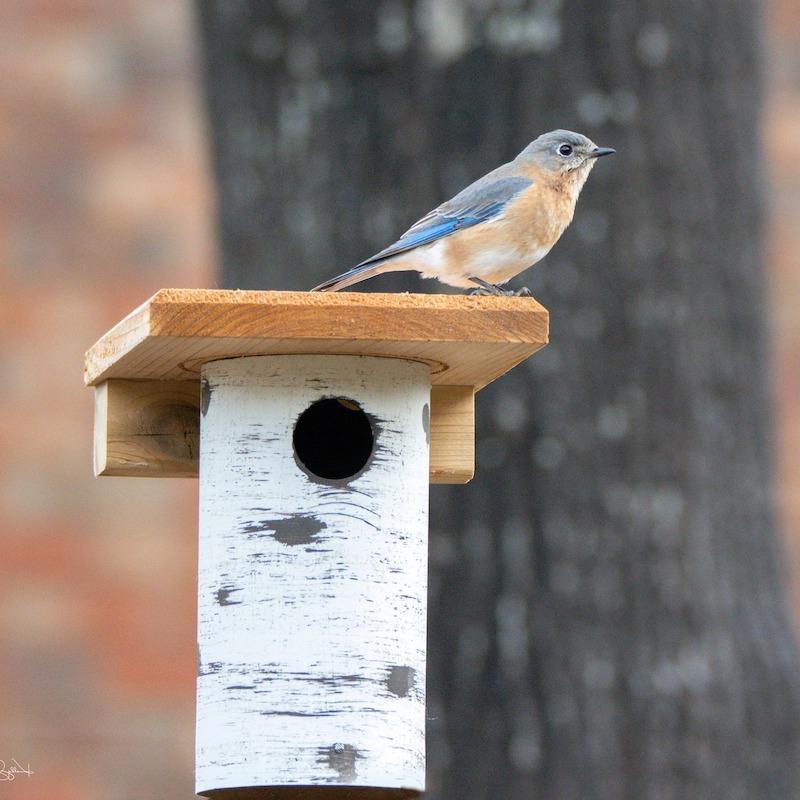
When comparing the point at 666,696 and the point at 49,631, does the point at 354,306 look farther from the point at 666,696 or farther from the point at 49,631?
the point at 49,631

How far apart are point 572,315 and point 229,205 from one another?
41.9 inches

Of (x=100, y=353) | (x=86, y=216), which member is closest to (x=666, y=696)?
(x=100, y=353)

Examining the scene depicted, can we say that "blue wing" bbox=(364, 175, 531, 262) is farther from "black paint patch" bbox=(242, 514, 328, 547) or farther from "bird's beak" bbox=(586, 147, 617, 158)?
"black paint patch" bbox=(242, 514, 328, 547)

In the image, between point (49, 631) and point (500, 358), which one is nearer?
point (500, 358)

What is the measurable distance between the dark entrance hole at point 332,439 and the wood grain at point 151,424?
0.76 ft

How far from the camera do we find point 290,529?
10.9 ft

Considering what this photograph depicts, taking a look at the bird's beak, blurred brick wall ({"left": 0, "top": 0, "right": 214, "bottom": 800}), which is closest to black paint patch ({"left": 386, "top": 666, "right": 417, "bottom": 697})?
the bird's beak

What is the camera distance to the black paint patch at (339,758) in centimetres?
322

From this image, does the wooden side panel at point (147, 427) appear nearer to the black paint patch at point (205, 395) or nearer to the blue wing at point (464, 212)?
the black paint patch at point (205, 395)

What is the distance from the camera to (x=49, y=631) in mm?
7539

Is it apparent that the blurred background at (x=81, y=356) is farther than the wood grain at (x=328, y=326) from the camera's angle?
Yes

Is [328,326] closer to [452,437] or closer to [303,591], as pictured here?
[303,591]

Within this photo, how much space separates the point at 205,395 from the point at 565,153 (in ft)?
4.95

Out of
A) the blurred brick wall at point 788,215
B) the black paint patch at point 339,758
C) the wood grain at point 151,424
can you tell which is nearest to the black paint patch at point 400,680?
the black paint patch at point 339,758
